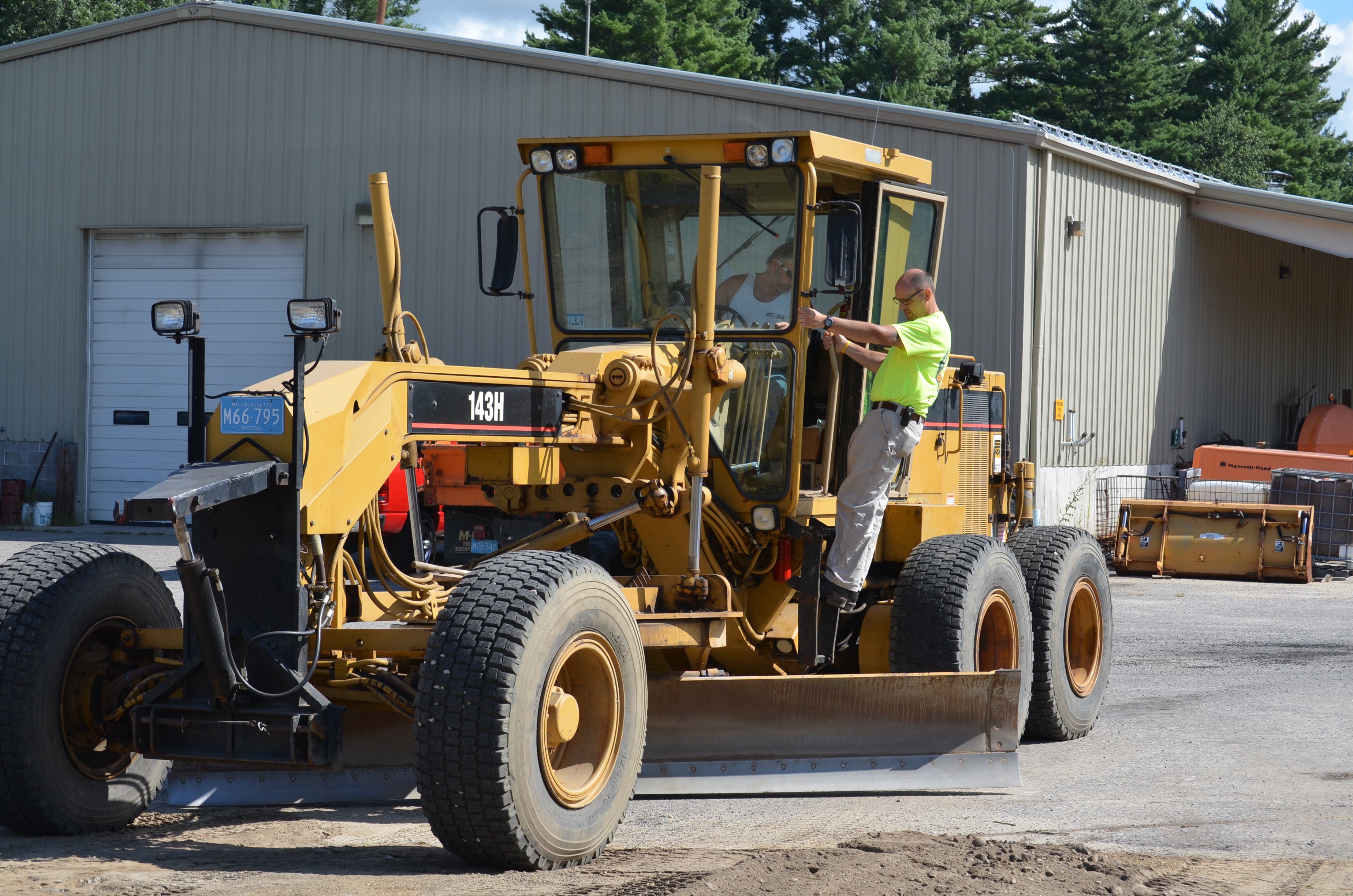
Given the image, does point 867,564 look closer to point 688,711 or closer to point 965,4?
point 688,711

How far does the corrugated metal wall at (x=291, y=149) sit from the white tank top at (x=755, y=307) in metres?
11.0

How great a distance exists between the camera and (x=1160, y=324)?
21.9m

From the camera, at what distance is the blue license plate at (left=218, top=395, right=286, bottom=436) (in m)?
5.16

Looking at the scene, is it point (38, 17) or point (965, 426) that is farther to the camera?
point (38, 17)

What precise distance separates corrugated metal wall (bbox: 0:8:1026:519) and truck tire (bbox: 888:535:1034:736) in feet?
34.4

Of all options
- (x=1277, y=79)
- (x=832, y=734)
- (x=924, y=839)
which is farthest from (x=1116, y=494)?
(x=1277, y=79)

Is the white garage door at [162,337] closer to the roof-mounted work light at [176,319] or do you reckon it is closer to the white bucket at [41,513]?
the white bucket at [41,513]

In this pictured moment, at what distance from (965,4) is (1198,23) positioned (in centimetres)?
868

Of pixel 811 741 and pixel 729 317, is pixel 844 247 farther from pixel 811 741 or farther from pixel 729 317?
pixel 811 741

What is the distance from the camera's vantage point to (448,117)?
19812 mm

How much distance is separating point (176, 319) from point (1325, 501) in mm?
15609

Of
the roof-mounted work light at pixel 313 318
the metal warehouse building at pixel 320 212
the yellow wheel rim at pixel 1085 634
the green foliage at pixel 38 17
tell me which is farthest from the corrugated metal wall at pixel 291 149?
the green foliage at pixel 38 17

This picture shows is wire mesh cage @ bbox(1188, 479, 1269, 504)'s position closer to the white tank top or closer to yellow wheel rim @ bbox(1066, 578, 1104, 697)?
yellow wheel rim @ bbox(1066, 578, 1104, 697)

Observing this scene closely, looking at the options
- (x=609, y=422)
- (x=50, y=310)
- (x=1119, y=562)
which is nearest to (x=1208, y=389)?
(x=1119, y=562)
